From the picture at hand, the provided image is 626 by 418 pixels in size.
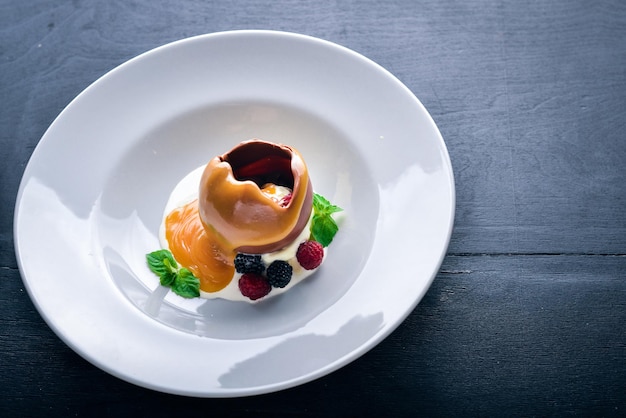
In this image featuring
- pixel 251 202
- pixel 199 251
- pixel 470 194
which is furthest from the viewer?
pixel 470 194

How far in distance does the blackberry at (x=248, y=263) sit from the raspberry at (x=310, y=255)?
7cm

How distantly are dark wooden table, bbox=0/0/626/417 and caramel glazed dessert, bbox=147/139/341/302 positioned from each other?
0.66 ft

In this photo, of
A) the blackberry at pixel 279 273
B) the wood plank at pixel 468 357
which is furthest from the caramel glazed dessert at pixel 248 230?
the wood plank at pixel 468 357

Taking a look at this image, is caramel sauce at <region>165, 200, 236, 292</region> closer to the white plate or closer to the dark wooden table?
the white plate

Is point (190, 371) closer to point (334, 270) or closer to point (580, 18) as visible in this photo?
point (334, 270)

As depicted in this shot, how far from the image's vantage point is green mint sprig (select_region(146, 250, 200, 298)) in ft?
4.19

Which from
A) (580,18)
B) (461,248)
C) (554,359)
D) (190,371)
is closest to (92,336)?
(190,371)

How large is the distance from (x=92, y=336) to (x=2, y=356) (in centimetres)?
27

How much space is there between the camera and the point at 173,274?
1290 mm

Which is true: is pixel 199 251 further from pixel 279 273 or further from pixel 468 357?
pixel 468 357

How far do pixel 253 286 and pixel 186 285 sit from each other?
13cm

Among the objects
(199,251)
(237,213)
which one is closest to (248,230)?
(237,213)

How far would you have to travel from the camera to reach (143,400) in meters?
1.27

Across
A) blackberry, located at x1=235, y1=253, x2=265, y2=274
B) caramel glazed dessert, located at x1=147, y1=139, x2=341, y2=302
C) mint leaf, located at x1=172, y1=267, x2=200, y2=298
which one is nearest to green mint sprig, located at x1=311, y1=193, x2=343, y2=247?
caramel glazed dessert, located at x1=147, y1=139, x2=341, y2=302
